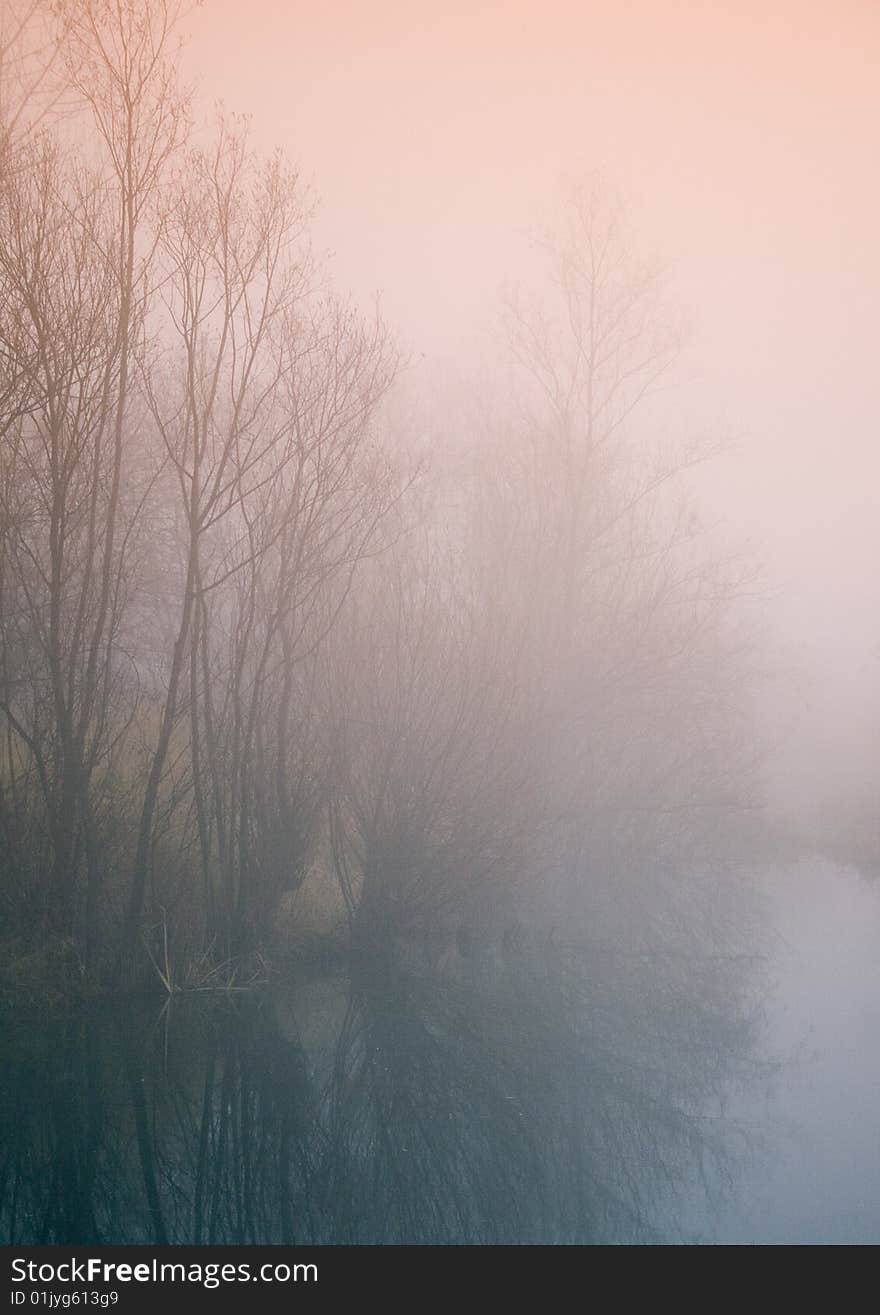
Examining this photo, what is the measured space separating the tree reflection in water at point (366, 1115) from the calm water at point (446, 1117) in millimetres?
19

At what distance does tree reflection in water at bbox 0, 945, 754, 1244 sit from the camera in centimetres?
530

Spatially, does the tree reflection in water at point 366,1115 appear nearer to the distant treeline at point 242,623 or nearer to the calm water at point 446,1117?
the calm water at point 446,1117

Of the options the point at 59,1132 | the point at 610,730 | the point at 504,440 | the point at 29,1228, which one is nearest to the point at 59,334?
the point at 59,1132

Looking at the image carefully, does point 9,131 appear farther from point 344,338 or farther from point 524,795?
point 524,795

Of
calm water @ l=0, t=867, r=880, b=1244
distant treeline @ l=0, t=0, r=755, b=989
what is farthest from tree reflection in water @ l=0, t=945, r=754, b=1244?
distant treeline @ l=0, t=0, r=755, b=989

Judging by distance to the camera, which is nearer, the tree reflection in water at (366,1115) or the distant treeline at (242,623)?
the tree reflection in water at (366,1115)

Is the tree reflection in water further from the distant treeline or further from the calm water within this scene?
the distant treeline

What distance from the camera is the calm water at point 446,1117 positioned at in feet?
17.5

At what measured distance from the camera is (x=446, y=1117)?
693cm

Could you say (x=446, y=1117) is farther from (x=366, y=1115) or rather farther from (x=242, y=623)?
(x=242, y=623)

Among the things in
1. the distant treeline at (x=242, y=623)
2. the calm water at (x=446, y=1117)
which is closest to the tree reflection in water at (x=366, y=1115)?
the calm water at (x=446, y=1117)

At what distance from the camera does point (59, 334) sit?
30.1ft

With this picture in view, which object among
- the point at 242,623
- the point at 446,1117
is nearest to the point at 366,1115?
the point at 446,1117

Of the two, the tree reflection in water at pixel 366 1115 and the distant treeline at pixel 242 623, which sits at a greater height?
the distant treeline at pixel 242 623
